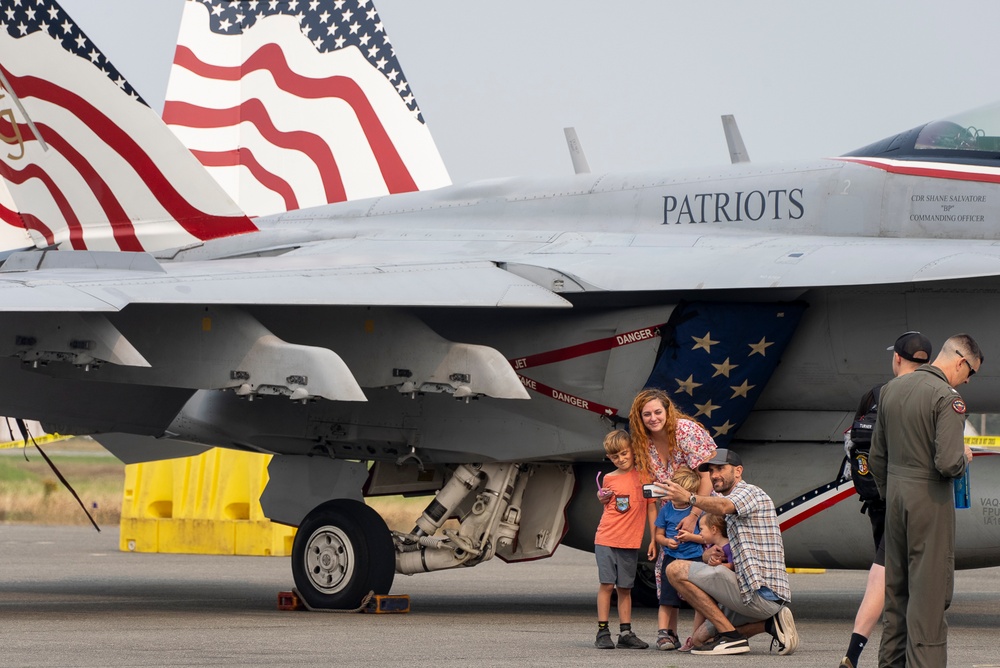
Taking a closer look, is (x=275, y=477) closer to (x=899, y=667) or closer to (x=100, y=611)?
(x=100, y=611)

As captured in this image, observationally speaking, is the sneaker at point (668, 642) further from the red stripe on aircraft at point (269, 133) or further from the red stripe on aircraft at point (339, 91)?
the red stripe on aircraft at point (269, 133)

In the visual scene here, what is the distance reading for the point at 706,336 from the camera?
382 inches

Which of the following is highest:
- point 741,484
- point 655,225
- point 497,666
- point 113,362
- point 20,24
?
point 20,24

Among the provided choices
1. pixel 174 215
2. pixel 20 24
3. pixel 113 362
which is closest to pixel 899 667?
pixel 113 362

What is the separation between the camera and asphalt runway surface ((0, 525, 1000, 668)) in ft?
24.7

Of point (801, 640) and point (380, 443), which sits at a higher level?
point (380, 443)

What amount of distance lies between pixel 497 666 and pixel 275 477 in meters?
4.69

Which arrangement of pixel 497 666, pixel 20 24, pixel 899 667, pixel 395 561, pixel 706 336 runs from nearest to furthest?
pixel 899 667
pixel 497 666
pixel 706 336
pixel 395 561
pixel 20 24

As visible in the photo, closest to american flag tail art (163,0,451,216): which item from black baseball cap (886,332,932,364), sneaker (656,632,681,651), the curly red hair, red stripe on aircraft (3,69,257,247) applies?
red stripe on aircraft (3,69,257,247)

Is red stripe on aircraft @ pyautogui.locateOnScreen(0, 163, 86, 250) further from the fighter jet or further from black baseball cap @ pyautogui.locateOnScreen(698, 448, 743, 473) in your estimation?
black baseball cap @ pyautogui.locateOnScreen(698, 448, 743, 473)

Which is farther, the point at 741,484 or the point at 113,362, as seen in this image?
the point at 113,362

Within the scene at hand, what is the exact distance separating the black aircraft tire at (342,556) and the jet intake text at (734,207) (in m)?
2.98

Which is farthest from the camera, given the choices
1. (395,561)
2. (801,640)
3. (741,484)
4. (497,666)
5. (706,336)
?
(395,561)

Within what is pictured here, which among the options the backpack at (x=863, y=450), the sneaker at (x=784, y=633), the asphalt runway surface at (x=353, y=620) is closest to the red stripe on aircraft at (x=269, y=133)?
the asphalt runway surface at (x=353, y=620)
